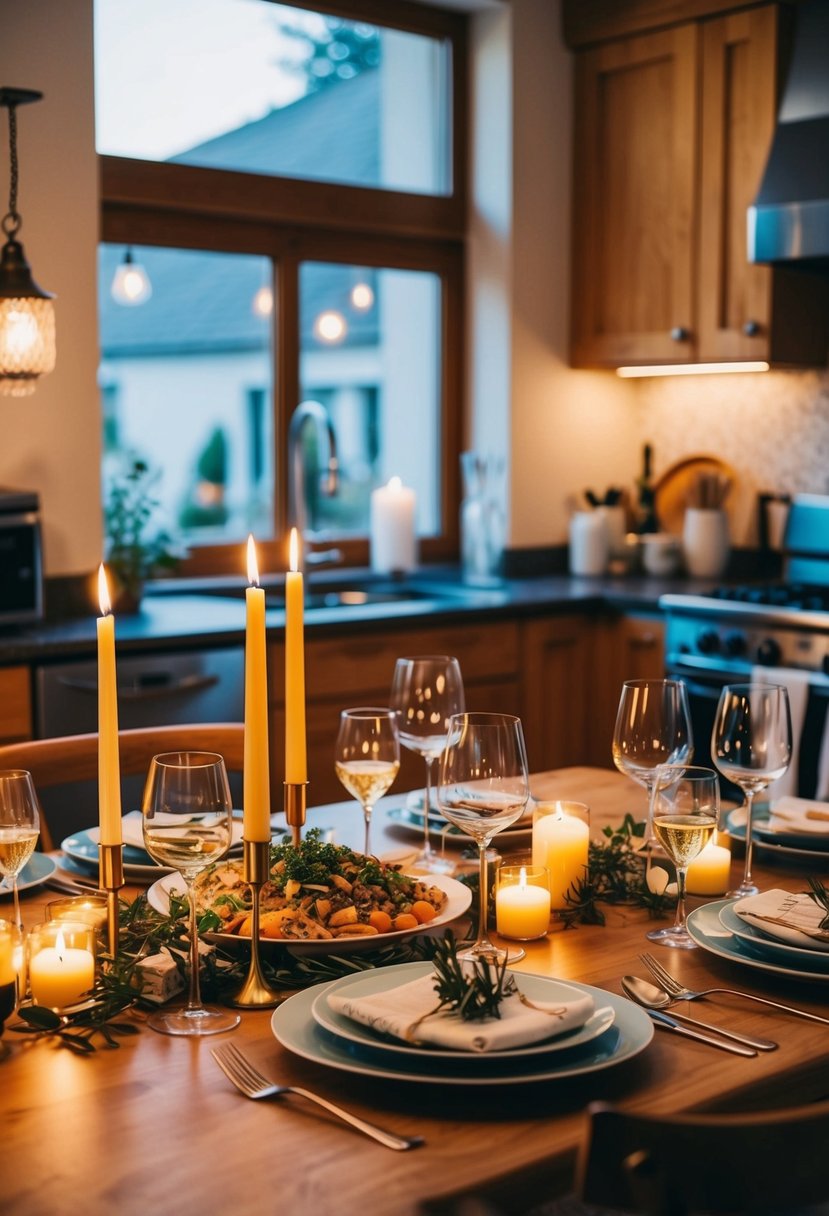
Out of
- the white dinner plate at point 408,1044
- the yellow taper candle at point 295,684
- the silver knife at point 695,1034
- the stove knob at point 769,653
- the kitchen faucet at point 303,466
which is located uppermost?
the kitchen faucet at point 303,466

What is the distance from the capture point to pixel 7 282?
278 cm

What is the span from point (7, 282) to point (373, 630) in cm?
118

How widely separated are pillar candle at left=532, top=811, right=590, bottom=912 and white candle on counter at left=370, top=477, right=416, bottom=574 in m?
2.55

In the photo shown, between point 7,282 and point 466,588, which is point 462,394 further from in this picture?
point 7,282

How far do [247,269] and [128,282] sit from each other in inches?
16.9

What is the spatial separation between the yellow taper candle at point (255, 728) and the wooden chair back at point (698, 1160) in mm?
464

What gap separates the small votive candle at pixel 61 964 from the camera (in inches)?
49.2

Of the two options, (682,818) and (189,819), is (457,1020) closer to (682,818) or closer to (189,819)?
(189,819)

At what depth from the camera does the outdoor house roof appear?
3770 millimetres

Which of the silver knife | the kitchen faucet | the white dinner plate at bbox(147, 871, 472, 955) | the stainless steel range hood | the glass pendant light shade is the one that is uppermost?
the stainless steel range hood

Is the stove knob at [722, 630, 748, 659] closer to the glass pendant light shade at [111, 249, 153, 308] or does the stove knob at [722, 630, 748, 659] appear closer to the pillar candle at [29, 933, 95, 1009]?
the glass pendant light shade at [111, 249, 153, 308]

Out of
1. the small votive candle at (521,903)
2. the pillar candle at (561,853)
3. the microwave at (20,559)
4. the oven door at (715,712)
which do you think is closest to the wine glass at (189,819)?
the small votive candle at (521,903)

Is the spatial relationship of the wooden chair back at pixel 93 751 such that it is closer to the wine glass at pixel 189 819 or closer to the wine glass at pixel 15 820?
the wine glass at pixel 15 820

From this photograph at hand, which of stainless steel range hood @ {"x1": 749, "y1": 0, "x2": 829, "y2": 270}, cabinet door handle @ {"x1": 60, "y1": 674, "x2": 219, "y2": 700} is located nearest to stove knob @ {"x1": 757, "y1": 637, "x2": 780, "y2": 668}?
stainless steel range hood @ {"x1": 749, "y1": 0, "x2": 829, "y2": 270}
